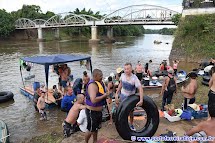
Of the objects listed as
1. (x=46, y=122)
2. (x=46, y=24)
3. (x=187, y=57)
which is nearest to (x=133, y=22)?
(x=46, y=24)

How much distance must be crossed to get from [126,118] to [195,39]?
19.9 meters

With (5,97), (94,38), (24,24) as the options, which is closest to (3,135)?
(5,97)

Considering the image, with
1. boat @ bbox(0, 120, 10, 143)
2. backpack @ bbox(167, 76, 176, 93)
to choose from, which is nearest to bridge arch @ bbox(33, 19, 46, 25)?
boat @ bbox(0, 120, 10, 143)

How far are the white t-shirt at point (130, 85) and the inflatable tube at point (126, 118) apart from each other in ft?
0.81

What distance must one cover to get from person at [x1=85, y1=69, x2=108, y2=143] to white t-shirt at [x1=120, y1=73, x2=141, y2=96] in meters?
0.81

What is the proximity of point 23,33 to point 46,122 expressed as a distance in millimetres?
75916

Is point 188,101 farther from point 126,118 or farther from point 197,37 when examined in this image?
point 197,37

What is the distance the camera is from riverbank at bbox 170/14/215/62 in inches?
861

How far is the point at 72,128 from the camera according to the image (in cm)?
650

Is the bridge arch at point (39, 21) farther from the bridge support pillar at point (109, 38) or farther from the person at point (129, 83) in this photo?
the person at point (129, 83)

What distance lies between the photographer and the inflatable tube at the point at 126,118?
539cm

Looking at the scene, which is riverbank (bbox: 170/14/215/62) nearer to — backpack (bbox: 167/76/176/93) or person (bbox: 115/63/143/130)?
backpack (bbox: 167/76/176/93)

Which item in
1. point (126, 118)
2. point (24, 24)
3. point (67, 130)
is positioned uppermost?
point (24, 24)

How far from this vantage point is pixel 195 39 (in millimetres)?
23219
